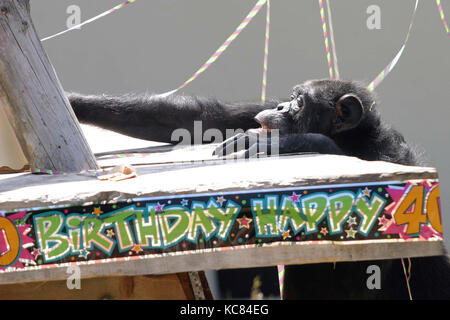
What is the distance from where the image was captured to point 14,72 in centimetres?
234

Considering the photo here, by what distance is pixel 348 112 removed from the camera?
3.25 metres

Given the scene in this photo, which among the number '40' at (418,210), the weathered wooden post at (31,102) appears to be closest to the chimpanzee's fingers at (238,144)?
the weathered wooden post at (31,102)

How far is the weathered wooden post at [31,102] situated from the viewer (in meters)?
2.33

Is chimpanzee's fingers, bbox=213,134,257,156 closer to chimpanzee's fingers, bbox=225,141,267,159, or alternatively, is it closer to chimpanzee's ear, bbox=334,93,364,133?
chimpanzee's fingers, bbox=225,141,267,159

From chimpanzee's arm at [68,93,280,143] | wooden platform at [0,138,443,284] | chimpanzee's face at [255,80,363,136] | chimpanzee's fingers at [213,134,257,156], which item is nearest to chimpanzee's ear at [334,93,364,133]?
chimpanzee's face at [255,80,363,136]

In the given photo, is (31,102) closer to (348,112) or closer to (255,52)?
(348,112)

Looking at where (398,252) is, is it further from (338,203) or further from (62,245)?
(62,245)

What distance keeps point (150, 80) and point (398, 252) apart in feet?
11.6

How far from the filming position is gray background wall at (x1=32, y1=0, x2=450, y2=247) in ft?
14.5

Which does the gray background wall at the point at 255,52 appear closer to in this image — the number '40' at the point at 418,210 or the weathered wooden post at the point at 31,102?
the weathered wooden post at the point at 31,102

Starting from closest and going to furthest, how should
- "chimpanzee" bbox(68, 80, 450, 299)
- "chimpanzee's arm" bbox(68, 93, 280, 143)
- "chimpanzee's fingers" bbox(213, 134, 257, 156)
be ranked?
"chimpanzee" bbox(68, 80, 450, 299)
"chimpanzee's fingers" bbox(213, 134, 257, 156)
"chimpanzee's arm" bbox(68, 93, 280, 143)

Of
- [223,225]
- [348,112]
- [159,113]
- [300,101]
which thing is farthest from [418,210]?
[159,113]
